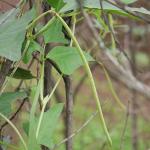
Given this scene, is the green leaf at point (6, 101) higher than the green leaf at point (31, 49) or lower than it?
lower

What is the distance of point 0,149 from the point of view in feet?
3.07

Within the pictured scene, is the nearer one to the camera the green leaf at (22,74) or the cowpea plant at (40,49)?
the cowpea plant at (40,49)

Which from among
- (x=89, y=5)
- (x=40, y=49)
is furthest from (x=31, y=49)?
(x=89, y=5)

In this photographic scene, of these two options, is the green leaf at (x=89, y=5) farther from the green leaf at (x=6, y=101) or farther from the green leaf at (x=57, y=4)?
the green leaf at (x=6, y=101)

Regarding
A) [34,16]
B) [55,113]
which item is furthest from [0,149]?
[34,16]

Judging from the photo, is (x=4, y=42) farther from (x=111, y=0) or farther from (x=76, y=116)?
(x=76, y=116)

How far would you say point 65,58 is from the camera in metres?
0.87

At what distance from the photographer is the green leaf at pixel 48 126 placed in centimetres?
84

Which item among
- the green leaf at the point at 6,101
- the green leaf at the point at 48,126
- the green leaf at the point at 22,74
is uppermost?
the green leaf at the point at 22,74

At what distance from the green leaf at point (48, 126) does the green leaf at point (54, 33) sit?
12 centimetres

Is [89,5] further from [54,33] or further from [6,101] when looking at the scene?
[6,101]

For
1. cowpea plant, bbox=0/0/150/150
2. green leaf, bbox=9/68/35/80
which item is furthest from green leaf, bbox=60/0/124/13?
green leaf, bbox=9/68/35/80

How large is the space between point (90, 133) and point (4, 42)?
3947 mm

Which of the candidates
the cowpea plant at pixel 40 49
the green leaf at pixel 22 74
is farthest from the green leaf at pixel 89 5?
the green leaf at pixel 22 74
